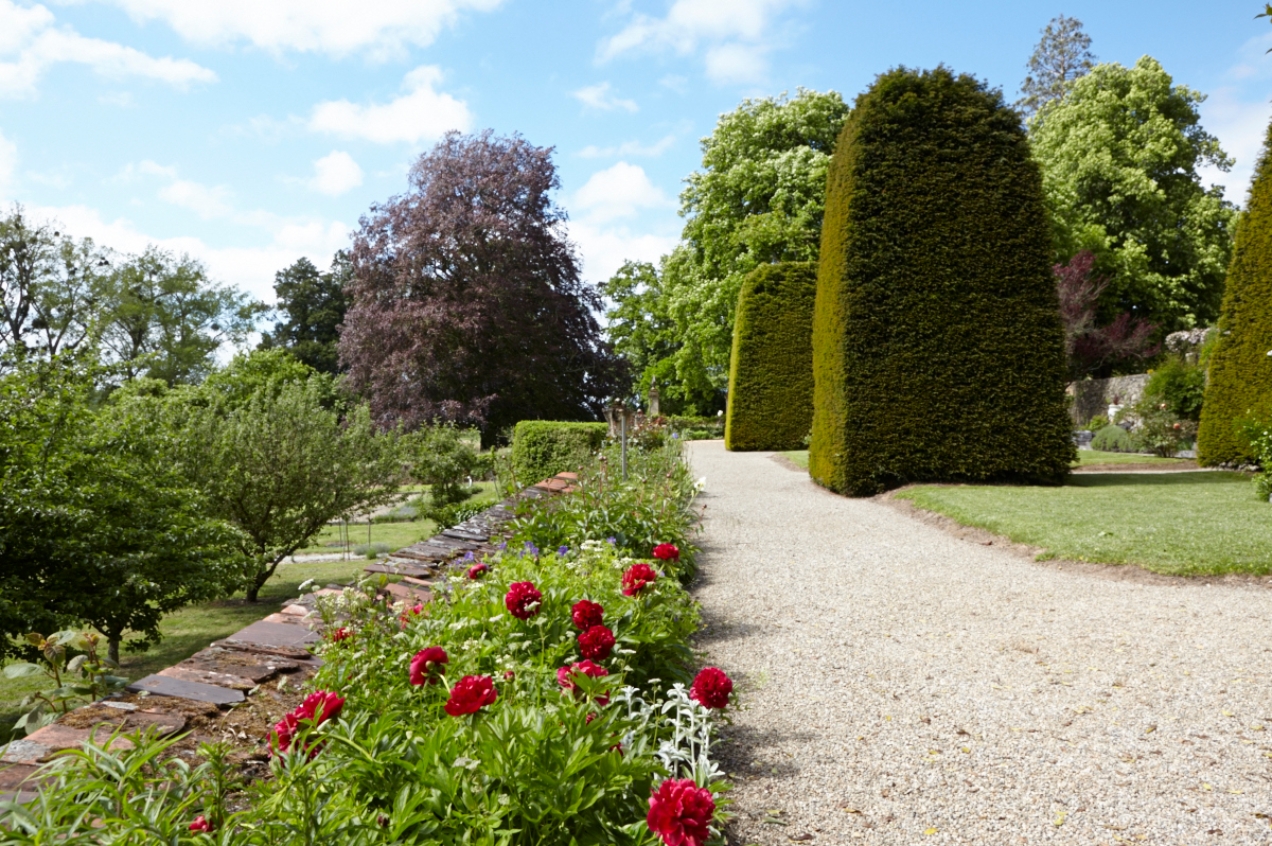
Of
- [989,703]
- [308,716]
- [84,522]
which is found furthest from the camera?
[84,522]

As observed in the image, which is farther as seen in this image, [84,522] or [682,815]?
[84,522]

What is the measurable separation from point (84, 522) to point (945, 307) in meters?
8.92

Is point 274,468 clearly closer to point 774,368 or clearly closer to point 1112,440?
point 774,368

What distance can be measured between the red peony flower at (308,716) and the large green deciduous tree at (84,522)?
3.27 m

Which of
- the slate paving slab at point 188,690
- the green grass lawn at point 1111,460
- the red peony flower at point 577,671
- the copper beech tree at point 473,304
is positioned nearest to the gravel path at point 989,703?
the red peony flower at point 577,671

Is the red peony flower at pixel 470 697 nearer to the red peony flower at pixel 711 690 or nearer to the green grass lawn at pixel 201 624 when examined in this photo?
the red peony flower at pixel 711 690

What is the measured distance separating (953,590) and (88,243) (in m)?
34.8

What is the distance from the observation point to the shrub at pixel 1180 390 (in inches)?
Result: 621

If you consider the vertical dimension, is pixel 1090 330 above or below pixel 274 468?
above

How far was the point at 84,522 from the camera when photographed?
14.6 ft

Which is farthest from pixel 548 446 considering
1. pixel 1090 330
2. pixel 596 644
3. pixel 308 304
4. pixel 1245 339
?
pixel 308 304

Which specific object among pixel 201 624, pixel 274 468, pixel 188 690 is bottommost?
pixel 201 624

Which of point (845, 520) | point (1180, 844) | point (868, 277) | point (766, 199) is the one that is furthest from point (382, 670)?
point (766, 199)

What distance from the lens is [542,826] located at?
1673mm
